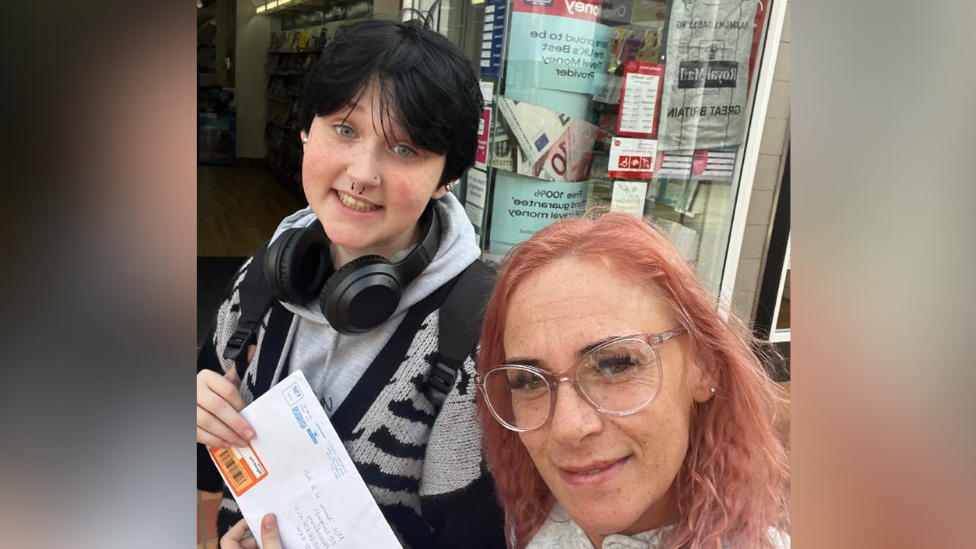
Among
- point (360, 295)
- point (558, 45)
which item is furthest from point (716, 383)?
point (558, 45)

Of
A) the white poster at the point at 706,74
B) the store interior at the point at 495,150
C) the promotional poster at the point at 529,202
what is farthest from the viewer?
the white poster at the point at 706,74

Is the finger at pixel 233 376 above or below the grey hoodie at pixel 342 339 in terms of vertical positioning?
below

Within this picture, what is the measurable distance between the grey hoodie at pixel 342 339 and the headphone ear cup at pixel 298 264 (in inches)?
0.8

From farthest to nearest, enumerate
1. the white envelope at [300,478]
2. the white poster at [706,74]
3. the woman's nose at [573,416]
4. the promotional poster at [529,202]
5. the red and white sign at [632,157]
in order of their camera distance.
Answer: the white poster at [706,74]
the red and white sign at [632,157]
the promotional poster at [529,202]
the white envelope at [300,478]
the woman's nose at [573,416]

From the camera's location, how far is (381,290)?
79 cm

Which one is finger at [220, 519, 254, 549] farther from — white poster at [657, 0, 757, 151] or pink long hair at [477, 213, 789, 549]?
white poster at [657, 0, 757, 151]

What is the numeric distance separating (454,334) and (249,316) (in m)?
0.26

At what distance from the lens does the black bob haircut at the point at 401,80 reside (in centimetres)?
78

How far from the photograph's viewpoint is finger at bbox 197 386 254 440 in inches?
30.8

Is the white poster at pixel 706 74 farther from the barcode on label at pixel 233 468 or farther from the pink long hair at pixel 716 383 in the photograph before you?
the barcode on label at pixel 233 468

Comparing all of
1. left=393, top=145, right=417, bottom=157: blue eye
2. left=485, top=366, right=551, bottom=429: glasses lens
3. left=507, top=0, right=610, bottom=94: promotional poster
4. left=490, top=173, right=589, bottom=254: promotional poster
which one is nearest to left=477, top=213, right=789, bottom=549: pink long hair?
left=485, top=366, right=551, bottom=429: glasses lens

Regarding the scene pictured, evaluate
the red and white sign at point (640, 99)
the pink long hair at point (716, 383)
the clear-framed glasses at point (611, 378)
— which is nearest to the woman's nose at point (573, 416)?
the clear-framed glasses at point (611, 378)
